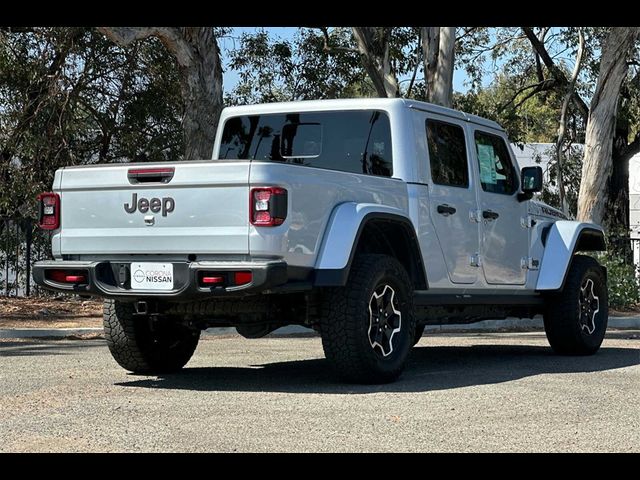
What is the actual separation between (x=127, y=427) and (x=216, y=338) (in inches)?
296

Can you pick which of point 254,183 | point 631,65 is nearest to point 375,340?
point 254,183

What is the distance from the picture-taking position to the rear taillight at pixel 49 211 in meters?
8.88

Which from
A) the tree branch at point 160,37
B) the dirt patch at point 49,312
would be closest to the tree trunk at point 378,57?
the tree branch at point 160,37

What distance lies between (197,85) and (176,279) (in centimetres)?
1078

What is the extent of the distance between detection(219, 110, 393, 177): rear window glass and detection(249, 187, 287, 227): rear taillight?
4.48 feet

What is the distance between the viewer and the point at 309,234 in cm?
824

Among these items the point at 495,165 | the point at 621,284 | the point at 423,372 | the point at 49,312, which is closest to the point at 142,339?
the point at 423,372

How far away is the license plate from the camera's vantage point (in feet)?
27.0

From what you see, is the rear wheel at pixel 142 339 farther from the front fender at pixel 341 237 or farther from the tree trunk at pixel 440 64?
the tree trunk at pixel 440 64

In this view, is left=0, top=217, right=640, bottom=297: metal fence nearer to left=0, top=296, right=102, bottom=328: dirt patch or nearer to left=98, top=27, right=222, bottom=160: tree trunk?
left=0, top=296, right=102, bottom=328: dirt patch

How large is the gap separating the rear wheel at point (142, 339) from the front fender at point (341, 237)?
1.55 meters

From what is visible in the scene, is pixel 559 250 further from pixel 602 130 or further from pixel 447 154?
pixel 602 130
